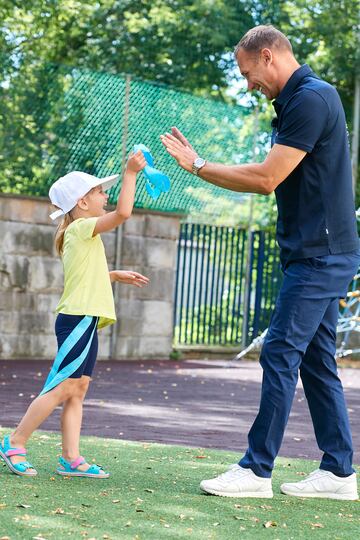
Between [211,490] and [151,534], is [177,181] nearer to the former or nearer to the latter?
[211,490]

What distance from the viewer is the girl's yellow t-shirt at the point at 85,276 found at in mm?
5477

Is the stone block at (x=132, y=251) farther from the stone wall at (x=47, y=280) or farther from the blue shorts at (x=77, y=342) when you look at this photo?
the blue shorts at (x=77, y=342)

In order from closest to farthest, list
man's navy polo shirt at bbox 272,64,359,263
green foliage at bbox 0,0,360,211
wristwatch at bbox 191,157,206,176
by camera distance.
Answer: man's navy polo shirt at bbox 272,64,359,263
wristwatch at bbox 191,157,206,176
green foliage at bbox 0,0,360,211

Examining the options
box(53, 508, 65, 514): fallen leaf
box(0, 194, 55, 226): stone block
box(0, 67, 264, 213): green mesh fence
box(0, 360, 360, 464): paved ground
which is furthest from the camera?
box(0, 67, 264, 213): green mesh fence

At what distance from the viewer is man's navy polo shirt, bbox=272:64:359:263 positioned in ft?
16.3

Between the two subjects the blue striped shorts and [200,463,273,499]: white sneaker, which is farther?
the blue striped shorts

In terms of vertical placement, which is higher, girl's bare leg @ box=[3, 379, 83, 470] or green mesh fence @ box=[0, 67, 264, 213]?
green mesh fence @ box=[0, 67, 264, 213]

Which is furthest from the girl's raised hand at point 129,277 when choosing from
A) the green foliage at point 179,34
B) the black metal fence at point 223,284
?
the green foliage at point 179,34

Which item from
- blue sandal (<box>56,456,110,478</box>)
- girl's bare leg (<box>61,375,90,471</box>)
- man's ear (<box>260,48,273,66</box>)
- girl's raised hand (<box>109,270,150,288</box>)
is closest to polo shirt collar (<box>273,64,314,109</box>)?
man's ear (<box>260,48,273,66</box>)

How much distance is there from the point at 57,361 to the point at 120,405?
13.1 ft

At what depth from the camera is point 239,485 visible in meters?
5.01

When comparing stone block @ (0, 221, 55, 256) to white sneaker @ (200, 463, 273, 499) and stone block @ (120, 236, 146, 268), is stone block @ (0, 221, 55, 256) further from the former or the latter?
white sneaker @ (200, 463, 273, 499)

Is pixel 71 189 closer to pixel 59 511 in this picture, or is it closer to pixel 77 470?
pixel 77 470

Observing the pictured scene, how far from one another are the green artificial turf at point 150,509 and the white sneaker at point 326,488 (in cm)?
6
